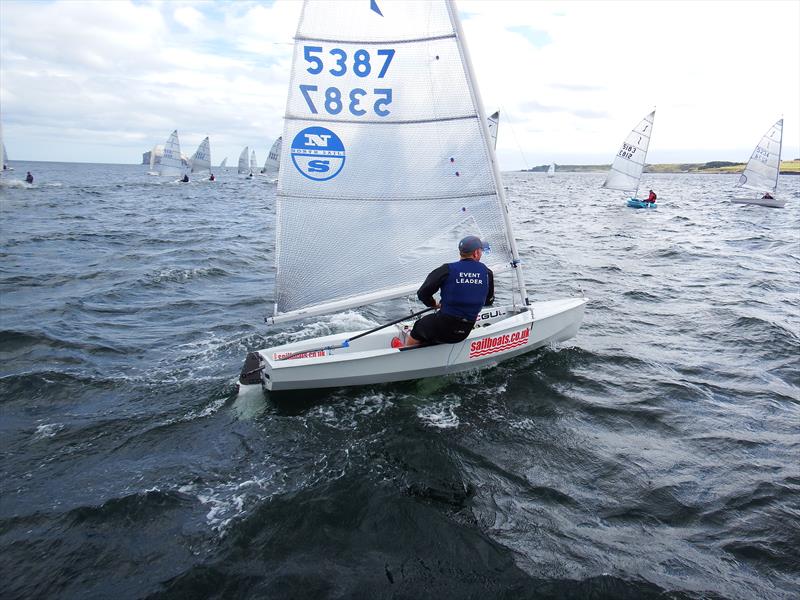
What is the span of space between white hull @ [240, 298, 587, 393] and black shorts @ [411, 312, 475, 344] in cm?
27

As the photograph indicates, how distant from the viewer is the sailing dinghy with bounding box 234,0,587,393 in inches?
247

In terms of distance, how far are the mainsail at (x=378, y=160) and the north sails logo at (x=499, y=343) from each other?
3.06ft

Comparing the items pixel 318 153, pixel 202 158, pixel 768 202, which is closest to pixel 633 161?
pixel 768 202

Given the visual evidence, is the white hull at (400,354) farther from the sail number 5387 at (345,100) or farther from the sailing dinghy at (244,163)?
the sailing dinghy at (244,163)

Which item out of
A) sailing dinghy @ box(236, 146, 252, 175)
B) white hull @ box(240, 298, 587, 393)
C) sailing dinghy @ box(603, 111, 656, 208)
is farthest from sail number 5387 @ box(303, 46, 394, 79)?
sailing dinghy @ box(236, 146, 252, 175)

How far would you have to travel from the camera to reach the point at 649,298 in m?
12.2

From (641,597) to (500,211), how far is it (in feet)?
15.7

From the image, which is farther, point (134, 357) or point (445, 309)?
point (134, 357)

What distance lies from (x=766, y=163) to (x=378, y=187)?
42721 mm

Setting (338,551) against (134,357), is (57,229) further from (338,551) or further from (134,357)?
(338,551)

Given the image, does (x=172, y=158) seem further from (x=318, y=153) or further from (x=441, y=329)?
(x=441, y=329)

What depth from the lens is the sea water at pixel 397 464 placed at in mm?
4176

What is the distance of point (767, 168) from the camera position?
126 feet

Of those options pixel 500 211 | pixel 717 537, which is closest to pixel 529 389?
pixel 500 211
